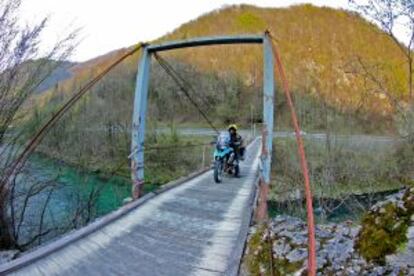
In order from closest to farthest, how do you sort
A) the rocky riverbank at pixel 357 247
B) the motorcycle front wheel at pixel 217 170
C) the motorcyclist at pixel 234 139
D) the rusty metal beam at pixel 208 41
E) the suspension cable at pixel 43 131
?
the rocky riverbank at pixel 357 247
the suspension cable at pixel 43 131
the rusty metal beam at pixel 208 41
the motorcycle front wheel at pixel 217 170
the motorcyclist at pixel 234 139

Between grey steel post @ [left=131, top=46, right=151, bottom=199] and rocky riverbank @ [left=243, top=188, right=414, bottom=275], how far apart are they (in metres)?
3.16

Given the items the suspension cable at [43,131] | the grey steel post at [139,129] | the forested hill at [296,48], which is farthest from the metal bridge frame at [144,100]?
the forested hill at [296,48]

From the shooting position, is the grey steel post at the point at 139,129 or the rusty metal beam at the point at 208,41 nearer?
the grey steel post at the point at 139,129

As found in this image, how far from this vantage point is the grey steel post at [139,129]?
23.3 ft

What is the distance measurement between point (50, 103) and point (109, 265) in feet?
25.2

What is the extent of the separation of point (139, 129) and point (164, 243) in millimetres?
2950

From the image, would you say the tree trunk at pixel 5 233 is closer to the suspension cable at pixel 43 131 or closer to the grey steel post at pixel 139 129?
the grey steel post at pixel 139 129

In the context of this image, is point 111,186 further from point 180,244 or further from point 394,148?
point 180,244

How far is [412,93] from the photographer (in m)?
12.3

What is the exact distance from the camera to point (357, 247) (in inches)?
129

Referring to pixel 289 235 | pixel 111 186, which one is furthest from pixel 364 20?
pixel 111 186

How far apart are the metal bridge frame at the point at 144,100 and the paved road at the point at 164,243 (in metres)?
0.61

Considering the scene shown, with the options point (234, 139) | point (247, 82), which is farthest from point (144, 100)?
point (247, 82)

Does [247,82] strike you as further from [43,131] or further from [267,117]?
[43,131]
